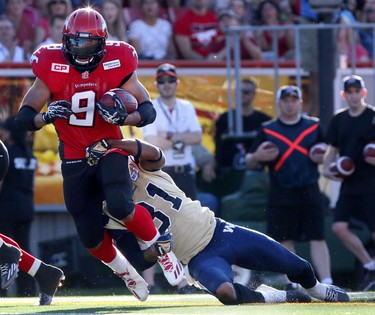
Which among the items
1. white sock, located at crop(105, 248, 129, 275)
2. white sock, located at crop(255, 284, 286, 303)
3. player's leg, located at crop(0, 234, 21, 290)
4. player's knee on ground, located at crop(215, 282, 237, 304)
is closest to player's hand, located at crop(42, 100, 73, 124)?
player's leg, located at crop(0, 234, 21, 290)

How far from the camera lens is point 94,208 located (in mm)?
7344

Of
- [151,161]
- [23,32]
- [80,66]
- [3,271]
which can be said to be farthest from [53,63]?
[23,32]

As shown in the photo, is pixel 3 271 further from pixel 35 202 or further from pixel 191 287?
pixel 35 202

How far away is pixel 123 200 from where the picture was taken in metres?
7.03

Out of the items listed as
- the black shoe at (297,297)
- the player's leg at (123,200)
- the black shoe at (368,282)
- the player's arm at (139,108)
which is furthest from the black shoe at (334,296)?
the black shoe at (368,282)

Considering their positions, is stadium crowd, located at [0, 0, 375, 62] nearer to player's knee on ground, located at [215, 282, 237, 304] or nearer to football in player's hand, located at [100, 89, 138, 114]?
football in player's hand, located at [100, 89, 138, 114]

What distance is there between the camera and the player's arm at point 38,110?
23.4 ft

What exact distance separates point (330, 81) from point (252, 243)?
4167 millimetres

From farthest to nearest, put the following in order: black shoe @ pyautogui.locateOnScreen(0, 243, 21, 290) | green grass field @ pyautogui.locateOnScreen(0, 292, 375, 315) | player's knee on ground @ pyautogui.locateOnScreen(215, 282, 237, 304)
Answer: black shoe @ pyautogui.locateOnScreen(0, 243, 21, 290) < player's knee on ground @ pyautogui.locateOnScreen(215, 282, 237, 304) < green grass field @ pyautogui.locateOnScreen(0, 292, 375, 315)

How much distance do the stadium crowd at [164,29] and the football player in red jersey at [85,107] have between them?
417 centimetres

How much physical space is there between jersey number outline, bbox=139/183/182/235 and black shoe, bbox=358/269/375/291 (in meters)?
3.24

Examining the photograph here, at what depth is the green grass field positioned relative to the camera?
6.50 m

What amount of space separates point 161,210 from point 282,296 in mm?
922

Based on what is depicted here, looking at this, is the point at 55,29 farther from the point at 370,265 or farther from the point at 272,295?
the point at 272,295
